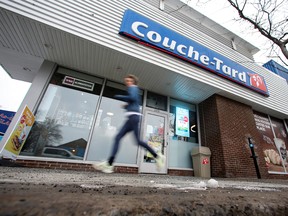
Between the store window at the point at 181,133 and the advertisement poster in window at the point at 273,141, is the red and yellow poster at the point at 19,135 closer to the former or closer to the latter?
the store window at the point at 181,133

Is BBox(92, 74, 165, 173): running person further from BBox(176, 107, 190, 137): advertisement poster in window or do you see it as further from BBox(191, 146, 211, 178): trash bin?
BBox(176, 107, 190, 137): advertisement poster in window

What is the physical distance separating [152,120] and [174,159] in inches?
71.8

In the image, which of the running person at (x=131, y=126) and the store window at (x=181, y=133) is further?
the store window at (x=181, y=133)

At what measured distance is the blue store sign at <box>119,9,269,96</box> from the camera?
468 cm

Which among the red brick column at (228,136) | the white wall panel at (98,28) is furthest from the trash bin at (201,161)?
the white wall panel at (98,28)

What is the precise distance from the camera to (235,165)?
5.35 m

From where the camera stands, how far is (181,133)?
6227 mm

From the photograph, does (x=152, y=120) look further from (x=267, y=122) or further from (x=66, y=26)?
(x=267, y=122)

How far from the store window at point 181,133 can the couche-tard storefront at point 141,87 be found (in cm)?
4

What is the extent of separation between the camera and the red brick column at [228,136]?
17.5 ft

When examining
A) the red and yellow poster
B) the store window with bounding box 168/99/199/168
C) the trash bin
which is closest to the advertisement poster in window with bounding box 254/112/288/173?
the trash bin

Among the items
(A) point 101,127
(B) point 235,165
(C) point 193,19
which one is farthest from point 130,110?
(C) point 193,19

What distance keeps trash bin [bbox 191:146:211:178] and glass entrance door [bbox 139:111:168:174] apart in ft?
4.03

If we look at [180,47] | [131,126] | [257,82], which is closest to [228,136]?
[257,82]
